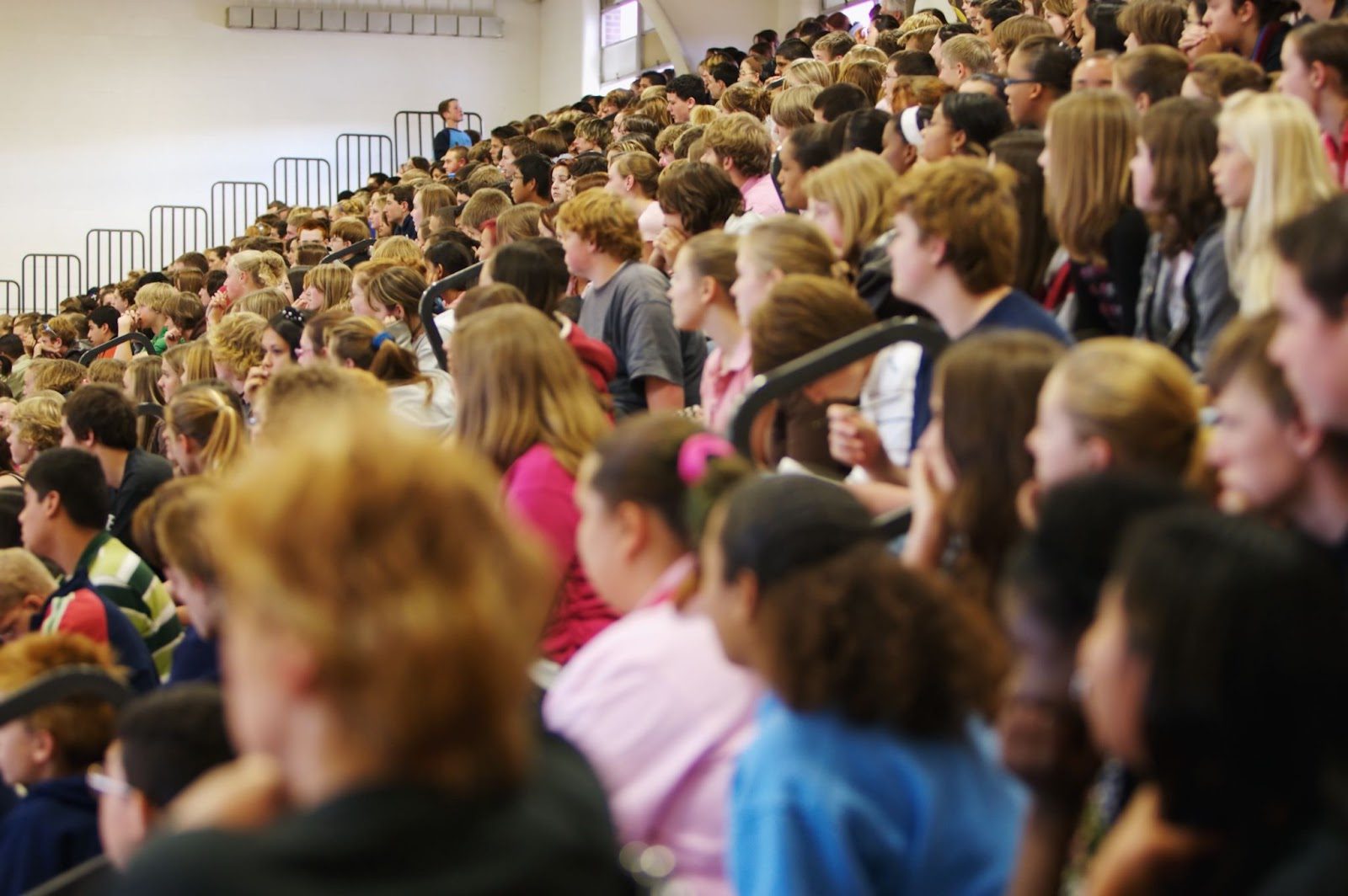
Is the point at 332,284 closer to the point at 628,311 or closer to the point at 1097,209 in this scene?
the point at 628,311

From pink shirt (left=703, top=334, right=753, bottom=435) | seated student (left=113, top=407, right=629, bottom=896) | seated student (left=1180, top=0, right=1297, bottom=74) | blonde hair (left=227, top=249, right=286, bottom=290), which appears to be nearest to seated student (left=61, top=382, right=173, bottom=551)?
pink shirt (left=703, top=334, right=753, bottom=435)

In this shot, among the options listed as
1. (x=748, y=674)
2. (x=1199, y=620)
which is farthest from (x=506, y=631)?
(x=748, y=674)

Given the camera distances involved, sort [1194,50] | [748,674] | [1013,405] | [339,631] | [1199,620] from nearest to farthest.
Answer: [339,631] < [1199,620] < [748,674] < [1013,405] < [1194,50]

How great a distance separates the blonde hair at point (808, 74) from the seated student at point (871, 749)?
630 centimetres

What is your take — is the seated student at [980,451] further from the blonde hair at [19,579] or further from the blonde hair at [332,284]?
the blonde hair at [332,284]

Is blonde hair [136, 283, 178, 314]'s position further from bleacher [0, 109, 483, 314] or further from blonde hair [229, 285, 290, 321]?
bleacher [0, 109, 483, 314]

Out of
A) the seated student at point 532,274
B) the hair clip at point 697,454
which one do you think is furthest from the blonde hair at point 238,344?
the hair clip at point 697,454

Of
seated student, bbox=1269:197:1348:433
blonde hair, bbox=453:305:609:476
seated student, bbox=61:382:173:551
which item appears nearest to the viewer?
seated student, bbox=1269:197:1348:433

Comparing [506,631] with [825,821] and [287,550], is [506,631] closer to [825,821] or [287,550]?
[287,550]

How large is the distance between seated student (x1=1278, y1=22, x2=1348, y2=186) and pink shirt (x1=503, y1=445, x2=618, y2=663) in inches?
86.1

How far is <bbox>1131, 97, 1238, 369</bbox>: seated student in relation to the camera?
343cm

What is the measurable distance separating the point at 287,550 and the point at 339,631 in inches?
2.7

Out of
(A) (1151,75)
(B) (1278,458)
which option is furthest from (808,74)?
(B) (1278,458)

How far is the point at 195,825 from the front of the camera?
3.62 feet
